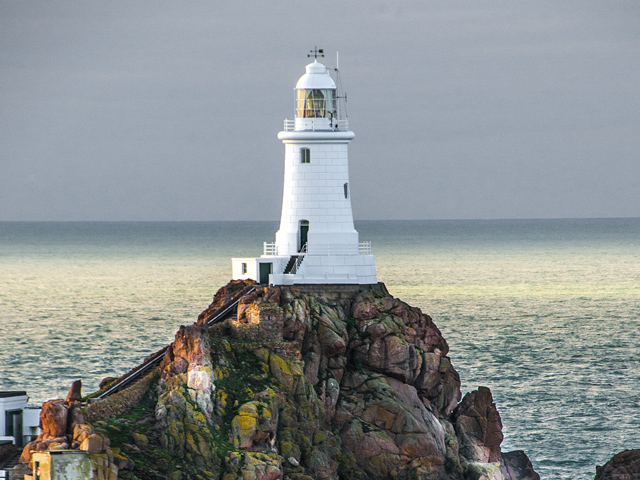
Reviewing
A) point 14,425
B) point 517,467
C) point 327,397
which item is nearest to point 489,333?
point 517,467

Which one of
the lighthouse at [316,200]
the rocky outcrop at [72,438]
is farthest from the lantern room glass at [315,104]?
the rocky outcrop at [72,438]

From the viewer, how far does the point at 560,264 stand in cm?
18962

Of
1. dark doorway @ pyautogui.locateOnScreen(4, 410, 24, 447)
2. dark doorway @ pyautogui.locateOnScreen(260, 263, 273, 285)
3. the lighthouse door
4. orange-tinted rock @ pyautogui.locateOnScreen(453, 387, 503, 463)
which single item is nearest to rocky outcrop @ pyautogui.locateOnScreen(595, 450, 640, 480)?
orange-tinted rock @ pyautogui.locateOnScreen(453, 387, 503, 463)

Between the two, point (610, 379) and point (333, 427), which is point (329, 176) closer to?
point (333, 427)

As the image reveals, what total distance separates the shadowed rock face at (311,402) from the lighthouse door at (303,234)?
281cm

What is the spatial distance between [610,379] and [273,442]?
42087mm

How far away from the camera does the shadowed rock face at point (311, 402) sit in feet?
139

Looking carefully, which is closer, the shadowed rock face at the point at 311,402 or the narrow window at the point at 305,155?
the shadowed rock face at the point at 311,402

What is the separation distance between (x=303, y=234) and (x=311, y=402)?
12276 mm

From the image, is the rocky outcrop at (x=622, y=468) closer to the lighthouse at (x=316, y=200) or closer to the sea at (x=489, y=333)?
the sea at (x=489, y=333)

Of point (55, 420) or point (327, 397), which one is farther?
point (327, 397)

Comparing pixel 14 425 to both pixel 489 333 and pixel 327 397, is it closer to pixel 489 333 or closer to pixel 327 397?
pixel 327 397

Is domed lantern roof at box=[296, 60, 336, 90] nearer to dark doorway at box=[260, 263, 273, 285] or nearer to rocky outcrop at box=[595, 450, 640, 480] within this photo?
dark doorway at box=[260, 263, 273, 285]

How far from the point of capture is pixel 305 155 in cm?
5794
